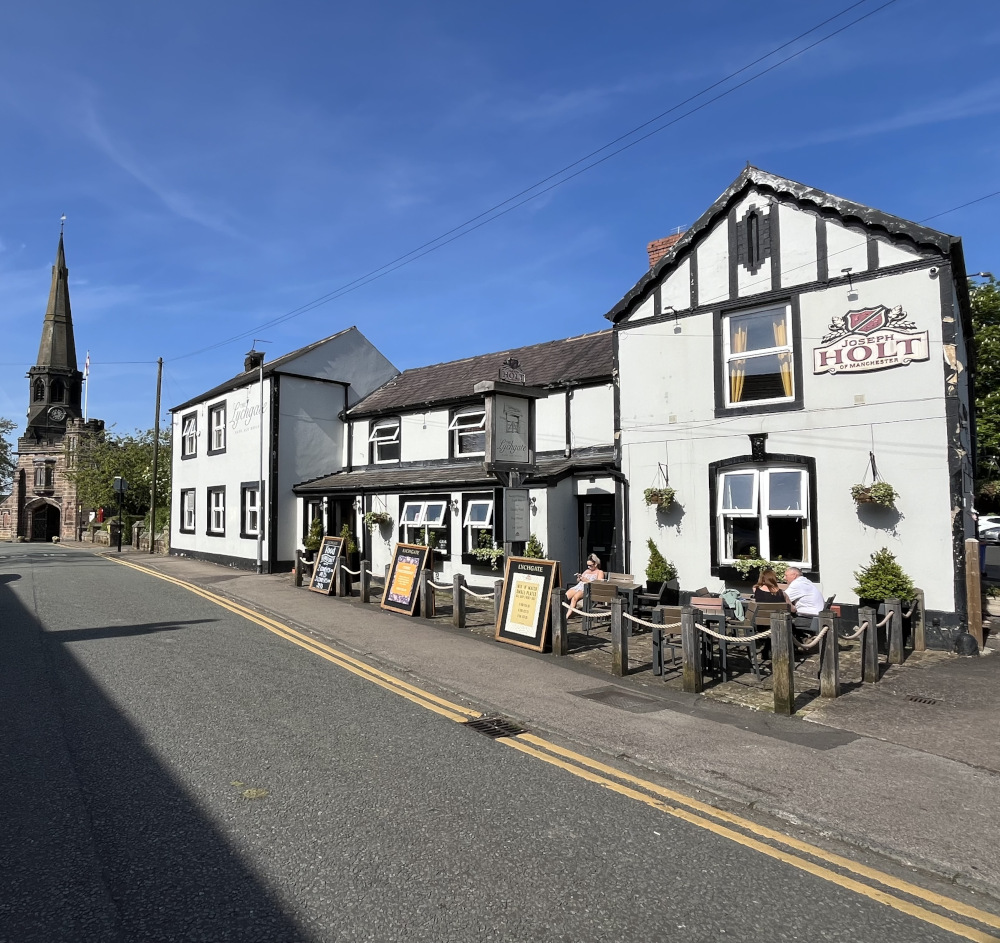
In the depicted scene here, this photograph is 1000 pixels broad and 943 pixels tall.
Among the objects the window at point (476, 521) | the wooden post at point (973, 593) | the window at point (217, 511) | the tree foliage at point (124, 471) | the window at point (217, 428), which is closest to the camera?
the wooden post at point (973, 593)

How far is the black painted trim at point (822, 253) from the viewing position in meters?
12.1

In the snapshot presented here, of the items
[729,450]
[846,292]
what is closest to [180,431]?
[729,450]

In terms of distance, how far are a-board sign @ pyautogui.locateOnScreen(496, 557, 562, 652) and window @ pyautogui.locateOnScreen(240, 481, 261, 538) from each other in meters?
14.3

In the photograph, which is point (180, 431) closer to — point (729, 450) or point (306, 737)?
point (729, 450)

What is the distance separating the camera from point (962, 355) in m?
12.6

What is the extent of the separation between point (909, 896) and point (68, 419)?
79750 mm

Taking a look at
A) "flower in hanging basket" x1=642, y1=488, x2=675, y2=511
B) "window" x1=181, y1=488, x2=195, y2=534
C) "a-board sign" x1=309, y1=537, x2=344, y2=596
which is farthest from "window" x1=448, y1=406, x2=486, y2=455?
"window" x1=181, y1=488, x2=195, y2=534

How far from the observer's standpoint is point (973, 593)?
1034 centimetres

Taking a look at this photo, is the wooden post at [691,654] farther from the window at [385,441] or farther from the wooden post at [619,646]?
the window at [385,441]

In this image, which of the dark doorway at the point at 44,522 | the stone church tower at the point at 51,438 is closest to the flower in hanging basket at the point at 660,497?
the stone church tower at the point at 51,438

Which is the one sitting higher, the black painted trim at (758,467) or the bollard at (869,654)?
the black painted trim at (758,467)

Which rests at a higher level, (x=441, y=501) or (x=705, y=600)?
(x=441, y=501)

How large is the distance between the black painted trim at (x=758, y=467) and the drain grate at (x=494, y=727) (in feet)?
23.0

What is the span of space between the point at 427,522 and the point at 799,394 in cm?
1003
